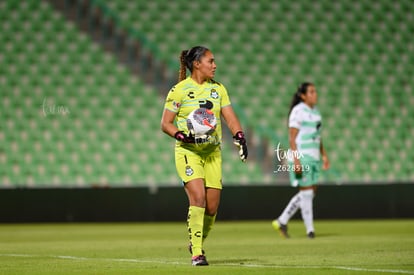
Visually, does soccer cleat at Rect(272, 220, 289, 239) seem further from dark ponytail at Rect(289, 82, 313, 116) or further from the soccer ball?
the soccer ball

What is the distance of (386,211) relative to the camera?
17.7 m

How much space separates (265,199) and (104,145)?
3991mm

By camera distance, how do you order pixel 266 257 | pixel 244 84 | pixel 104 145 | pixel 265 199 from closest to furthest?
1. pixel 266 257
2. pixel 265 199
3. pixel 104 145
4. pixel 244 84

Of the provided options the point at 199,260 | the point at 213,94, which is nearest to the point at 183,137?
the point at 213,94

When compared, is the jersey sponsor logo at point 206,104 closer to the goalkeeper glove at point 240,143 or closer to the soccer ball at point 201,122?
the soccer ball at point 201,122

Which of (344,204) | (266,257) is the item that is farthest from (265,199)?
(266,257)

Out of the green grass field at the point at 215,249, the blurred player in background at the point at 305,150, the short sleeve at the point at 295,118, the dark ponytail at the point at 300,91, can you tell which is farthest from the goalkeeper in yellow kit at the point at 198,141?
the dark ponytail at the point at 300,91

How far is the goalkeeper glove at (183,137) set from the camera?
7852 millimetres

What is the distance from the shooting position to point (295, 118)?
12.6m

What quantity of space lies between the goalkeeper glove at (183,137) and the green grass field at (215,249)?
1.13 m

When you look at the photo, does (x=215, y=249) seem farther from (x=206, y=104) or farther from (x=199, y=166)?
(x=206, y=104)

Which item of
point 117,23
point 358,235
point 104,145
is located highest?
point 117,23

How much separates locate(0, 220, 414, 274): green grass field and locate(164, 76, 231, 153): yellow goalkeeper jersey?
3.62 feet

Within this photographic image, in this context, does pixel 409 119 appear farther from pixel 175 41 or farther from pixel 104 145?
pixel 104 145
